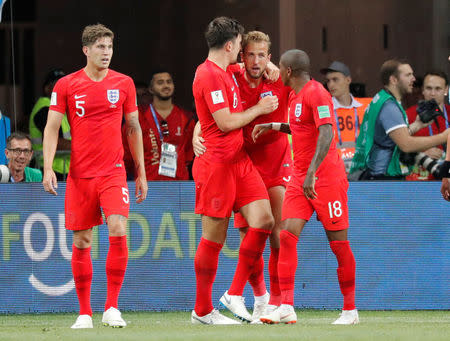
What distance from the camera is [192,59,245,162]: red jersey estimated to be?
814 cm

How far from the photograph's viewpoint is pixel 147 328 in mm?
7941

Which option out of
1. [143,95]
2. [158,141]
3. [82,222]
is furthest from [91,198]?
[143,95]

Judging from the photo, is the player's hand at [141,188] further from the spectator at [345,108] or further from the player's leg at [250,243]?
the spectator at [345,108]

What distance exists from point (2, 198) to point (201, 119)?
8.91 feet

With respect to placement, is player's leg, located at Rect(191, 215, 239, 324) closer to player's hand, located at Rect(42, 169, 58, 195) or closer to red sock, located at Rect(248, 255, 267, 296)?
red sock, located at Rect(248, 255, 267, 296)

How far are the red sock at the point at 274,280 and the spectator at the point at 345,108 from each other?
7.51 feet

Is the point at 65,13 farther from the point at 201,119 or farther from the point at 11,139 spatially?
the point at 201,119

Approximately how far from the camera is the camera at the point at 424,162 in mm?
10547

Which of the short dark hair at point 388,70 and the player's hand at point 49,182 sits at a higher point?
the short dark hair at point 388,70

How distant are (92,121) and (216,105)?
0.93 meters

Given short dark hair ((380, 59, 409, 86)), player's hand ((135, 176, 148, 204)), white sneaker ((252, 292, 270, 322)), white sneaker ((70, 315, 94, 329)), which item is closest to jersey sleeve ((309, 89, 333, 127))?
player's hand ((135, 176, 148, 204))

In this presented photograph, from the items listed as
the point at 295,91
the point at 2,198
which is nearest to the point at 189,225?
the point at 2,198

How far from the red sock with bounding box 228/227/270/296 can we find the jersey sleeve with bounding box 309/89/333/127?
93 centimetres

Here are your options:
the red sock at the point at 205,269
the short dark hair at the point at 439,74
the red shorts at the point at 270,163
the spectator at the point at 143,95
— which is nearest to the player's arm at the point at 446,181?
the red shorts at the point at 270,163
